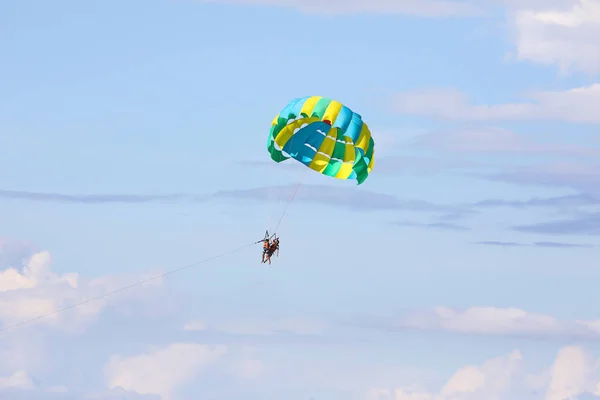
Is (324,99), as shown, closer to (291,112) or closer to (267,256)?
(291,112)

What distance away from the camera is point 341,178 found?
108 metres

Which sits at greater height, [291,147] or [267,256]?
[291,147]

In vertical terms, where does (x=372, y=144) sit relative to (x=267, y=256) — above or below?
above

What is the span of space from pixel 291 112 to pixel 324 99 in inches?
102

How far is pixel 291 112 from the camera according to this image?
345ft

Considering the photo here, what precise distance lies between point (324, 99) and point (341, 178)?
229 inches

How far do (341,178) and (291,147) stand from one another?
4170mm

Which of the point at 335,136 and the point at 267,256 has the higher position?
the point at 335,136

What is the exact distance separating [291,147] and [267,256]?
8.07 meters

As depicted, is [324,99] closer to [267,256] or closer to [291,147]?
[291,147]

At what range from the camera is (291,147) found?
4257 inches

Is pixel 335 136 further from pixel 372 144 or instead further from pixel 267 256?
pixel 267 256

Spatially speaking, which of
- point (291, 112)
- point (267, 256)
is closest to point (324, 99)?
point (291, 112)

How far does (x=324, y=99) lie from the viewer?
4176 inches
